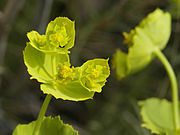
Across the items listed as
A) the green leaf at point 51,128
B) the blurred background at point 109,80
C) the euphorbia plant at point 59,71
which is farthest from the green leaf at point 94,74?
the blurred background at point 109,80

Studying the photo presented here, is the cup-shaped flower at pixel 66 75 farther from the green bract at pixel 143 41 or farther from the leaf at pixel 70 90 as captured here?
the green bract at pixel 143 41

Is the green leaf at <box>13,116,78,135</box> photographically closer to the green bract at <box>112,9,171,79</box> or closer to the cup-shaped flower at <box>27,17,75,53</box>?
the cup-shaped flower at <box>27,17,75,53</box>

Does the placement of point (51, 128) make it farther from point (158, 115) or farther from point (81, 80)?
point (158, 115)

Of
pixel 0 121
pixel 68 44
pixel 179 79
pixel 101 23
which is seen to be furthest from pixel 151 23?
pixel 0 121

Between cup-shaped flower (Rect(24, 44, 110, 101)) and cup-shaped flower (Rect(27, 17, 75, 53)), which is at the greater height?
cup-shaped flower (Rect(27, 17, 75, 53))

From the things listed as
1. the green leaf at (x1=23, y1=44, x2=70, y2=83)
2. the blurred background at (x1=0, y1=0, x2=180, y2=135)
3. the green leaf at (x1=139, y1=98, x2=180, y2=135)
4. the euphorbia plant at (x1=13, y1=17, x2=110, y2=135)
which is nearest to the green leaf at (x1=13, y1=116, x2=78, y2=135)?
the euphorbia plant at (x1=13, y1=17, x2=110, y2=135)
